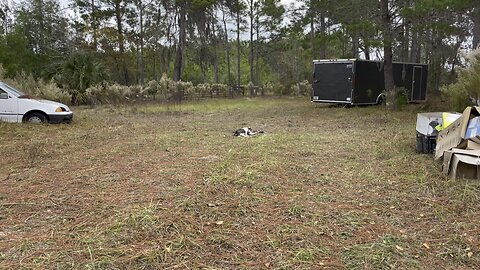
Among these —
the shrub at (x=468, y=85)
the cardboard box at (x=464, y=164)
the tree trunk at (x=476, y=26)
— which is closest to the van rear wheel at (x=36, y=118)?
the cardboard box at (x=464, y=164)

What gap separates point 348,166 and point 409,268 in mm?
2530

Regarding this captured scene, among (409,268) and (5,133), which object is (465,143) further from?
(5,133)

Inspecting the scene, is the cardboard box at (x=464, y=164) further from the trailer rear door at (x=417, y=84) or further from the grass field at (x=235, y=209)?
the trailer rear door at (x=417, y=84)

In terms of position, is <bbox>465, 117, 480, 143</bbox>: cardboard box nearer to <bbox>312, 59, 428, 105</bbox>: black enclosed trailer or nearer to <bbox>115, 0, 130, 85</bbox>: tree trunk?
<bbox>312, 59, 428, 105</bbox>: black enclosed trailer

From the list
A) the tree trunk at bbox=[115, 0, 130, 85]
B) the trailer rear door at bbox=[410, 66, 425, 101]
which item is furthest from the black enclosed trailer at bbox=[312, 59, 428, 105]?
the tree trunk at bbox=[115, 0, 130, 85]

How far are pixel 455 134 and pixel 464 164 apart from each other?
630mm

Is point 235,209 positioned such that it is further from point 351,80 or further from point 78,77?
point 78,77

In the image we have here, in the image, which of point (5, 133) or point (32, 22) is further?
point (32, 22)

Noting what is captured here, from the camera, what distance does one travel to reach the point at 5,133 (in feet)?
25.2

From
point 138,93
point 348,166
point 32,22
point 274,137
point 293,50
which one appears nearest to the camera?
point 348,166

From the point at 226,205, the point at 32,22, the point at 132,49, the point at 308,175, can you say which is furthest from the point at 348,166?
the point at 32,22

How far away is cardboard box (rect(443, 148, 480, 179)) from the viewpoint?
3.96 metres

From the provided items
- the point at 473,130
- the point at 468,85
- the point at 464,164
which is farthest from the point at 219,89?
the point at 464,164

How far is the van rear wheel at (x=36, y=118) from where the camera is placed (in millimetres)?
9109
